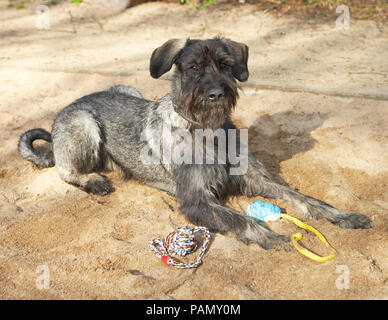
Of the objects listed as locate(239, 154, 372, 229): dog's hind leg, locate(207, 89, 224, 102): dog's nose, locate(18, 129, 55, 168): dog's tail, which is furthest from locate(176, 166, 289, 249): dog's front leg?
locate(18, 129, 55, 168): dog's tail

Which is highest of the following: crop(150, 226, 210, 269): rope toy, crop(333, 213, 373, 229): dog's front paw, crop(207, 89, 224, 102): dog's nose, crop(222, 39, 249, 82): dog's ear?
crop(222, 39, 249, 82): dog's ear

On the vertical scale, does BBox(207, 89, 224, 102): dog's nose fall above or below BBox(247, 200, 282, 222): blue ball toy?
above

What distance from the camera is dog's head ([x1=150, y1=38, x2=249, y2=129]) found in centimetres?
387

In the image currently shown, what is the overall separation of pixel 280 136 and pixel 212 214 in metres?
1.97

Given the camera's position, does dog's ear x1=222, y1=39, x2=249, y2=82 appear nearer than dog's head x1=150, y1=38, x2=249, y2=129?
No

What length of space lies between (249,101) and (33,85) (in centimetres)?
347

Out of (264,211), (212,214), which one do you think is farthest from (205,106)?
(264,211)

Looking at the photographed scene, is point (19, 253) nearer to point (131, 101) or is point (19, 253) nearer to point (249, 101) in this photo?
point (131, 101)

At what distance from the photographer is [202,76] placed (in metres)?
3.90

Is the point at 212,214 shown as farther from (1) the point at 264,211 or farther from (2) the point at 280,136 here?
(2) the point at 280,136

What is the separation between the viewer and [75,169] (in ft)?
16.0

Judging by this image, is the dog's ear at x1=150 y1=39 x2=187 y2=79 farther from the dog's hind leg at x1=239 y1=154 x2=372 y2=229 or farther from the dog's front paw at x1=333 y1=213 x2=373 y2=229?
the dog's front paw at x1=333 y1=213 x2=373 y2=229

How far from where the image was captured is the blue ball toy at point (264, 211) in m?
4.08

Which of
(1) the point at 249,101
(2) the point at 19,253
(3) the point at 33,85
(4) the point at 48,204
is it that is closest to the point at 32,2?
(3) the point at 33,85
